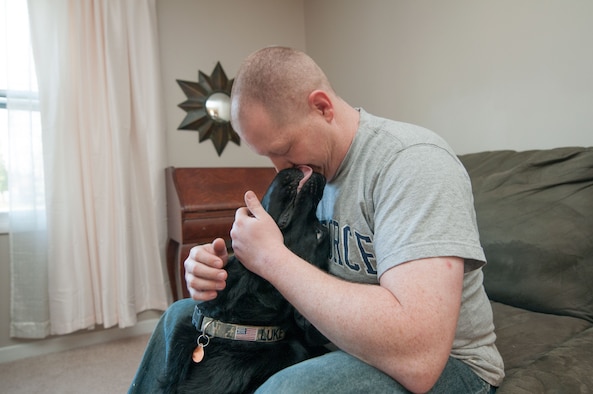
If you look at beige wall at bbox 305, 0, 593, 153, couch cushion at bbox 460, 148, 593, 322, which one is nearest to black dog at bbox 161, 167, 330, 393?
couch cushion at bbox 460, 148, 593, 322

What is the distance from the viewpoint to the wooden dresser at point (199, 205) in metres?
2.10

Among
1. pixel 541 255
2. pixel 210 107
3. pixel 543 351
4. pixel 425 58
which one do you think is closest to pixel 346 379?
pixel 543 351

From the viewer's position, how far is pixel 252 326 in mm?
768

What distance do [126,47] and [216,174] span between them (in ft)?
3.18

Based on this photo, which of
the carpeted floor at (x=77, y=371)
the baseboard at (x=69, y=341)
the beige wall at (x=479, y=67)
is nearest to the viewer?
the beige wall at (x=479, y=67)

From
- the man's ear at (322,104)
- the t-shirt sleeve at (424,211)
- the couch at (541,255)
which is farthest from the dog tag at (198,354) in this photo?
the couch at (541,255)

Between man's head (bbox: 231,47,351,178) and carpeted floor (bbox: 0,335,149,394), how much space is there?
1.64 meters

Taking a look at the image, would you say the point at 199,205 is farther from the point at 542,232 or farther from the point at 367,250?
the point at 542,232

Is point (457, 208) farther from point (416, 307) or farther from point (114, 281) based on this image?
point (114, 281)

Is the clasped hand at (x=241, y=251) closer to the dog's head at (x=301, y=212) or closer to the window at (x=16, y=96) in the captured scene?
the dog's head at (x=301, y=212)

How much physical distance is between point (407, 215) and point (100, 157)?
210 cm

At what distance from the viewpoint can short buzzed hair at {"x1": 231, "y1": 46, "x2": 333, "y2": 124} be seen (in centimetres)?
71

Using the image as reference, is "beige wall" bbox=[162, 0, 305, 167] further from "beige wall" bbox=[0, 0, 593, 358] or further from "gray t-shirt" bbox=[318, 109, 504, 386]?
"gray t-shirt" bbox=[318, 109, 504, 386]

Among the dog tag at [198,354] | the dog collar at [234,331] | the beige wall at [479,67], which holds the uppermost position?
the beige wall at [479,67]
